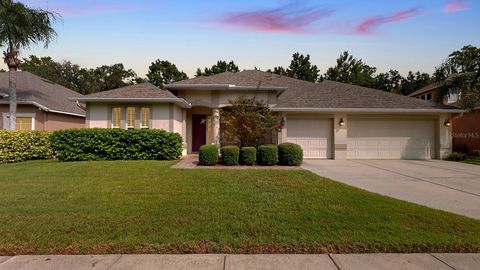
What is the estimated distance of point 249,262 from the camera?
3811 millimetres

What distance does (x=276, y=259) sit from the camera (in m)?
3.91

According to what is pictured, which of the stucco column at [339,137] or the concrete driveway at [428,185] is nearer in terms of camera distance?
the concrete driveway at [428,185]

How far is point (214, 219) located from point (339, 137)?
1202 cm

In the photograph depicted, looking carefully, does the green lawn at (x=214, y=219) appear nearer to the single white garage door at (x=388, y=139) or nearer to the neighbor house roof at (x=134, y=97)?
the neighbor house roof at (x=134, y=97)

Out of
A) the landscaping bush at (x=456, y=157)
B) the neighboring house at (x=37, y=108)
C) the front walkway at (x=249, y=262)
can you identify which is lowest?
the front walkway at (x=249, y=262)

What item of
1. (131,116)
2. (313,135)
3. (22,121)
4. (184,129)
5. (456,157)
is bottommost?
(456,157)

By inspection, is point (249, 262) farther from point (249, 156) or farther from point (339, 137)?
point (339, 137)

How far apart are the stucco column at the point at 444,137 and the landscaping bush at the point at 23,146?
20169 millimetres

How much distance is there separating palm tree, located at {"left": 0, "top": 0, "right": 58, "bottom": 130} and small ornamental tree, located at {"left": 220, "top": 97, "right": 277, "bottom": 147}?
11.0m

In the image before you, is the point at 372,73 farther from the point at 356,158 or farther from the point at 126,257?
the point at 126,257

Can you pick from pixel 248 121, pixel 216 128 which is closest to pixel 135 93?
pixel 216 128

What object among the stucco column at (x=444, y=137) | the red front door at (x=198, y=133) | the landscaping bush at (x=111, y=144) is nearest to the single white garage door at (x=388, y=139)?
the stucco column at (x=444, y=137)

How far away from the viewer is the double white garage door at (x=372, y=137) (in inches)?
623

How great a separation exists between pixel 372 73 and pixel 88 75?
41.4 metres
